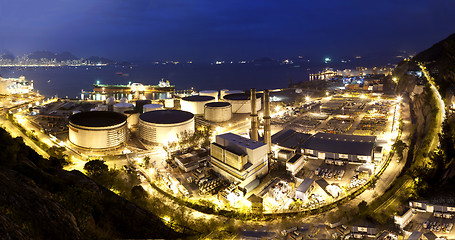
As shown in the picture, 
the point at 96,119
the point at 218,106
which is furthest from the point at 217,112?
the point at 96,119

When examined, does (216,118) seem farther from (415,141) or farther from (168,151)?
(415,141)

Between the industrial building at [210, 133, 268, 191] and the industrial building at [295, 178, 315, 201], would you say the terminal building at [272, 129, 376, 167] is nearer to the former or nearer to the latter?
the industrial building at [210, 133, 268, 191]

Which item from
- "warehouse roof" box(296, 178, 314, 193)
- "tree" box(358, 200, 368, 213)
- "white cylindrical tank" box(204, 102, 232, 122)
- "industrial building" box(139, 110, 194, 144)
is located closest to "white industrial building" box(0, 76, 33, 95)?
"industrial building" box(139, 110, 194, 144)

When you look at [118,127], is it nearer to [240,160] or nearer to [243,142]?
[243,142]

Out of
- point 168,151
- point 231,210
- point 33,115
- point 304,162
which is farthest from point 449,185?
point 33,115

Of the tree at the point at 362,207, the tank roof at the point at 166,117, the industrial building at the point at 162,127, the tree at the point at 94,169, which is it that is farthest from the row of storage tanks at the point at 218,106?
the tree at the point at 362,207

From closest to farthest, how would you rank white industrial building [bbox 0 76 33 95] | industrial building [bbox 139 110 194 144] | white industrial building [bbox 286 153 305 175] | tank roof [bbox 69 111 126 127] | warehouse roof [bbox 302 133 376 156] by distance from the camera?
white industrial building [bbox 286 153 305 175] → warehouse roof [bbox 302 133 376 156] → tank roof [bbox 69 111 126 127] → industrial building [bbox 139 110 194 144] → white industrial building [bbox 0 76 33 95]
